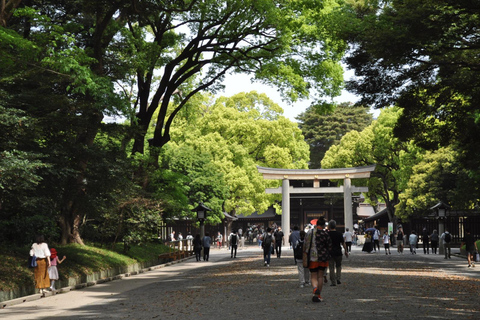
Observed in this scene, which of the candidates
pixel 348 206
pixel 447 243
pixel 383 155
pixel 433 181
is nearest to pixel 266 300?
pixel 447 243

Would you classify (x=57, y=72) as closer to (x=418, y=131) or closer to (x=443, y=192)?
(x=418, y=131)

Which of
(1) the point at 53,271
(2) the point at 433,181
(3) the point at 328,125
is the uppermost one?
(3) the point at 328,125

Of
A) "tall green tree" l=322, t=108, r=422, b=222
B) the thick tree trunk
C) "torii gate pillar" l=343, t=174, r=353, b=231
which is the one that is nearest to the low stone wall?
the thick tree trunk

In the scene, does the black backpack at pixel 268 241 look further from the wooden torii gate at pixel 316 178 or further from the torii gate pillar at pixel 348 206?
the torii gate pillar at pixel 348 206

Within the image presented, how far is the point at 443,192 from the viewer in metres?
42.2

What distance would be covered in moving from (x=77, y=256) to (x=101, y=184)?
9.81 feet

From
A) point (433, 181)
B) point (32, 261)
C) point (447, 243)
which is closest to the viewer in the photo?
point (32, 261)

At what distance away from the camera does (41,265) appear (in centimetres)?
1557

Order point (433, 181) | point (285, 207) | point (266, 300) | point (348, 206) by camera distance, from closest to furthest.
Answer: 1. point (266, 300)
2. point (433, 181)
3. point (348, 206)
4. point (285, 207)

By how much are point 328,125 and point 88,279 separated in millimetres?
63660

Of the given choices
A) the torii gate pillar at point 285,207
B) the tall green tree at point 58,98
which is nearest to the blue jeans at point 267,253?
the tall green tree at point 58,98

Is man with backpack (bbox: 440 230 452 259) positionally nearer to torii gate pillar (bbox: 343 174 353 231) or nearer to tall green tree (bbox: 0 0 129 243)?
tall green tree (bbox: 0 0 129 243)

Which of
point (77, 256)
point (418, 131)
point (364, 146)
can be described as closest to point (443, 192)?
point (364, 146)

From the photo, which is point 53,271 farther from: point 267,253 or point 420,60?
point 420,60
